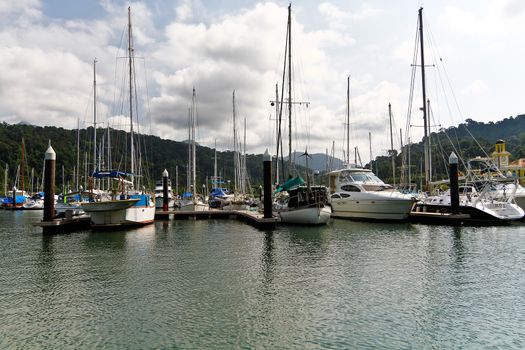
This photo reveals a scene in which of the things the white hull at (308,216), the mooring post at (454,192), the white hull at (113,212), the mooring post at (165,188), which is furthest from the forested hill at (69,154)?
the mooring post at (454,192)

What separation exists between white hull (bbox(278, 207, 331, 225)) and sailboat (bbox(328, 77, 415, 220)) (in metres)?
4.47

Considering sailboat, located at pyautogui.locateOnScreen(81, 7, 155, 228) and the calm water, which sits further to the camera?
sailboat, located at pyautogui.locateOnScreen(81, 7, 155, 228)

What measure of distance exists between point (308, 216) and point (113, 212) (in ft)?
44.4

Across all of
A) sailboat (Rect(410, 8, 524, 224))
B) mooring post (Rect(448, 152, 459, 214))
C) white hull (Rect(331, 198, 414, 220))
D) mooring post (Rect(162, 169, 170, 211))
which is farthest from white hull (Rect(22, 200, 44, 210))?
mooring post (Rect(448, 152, 459, 214))

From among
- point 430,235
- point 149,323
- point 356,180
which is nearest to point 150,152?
point 356,180

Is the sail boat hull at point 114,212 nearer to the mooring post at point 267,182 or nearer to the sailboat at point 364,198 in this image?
the mooring post at point 267,182

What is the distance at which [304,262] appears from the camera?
14391mm

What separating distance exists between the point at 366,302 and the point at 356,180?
22.9 metres

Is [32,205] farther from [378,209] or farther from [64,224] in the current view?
[378,209]

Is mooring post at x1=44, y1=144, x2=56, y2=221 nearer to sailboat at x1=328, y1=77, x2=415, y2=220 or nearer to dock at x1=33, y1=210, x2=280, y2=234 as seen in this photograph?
dock at x1=33, y1=210, x2=280, y2=234

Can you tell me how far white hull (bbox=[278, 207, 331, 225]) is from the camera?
85.8 feet

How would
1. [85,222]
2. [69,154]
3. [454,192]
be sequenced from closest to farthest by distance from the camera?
[454,192]
[85,222]
[69,154]

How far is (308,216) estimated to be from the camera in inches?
1038

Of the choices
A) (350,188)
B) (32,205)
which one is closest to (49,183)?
(350,188)
